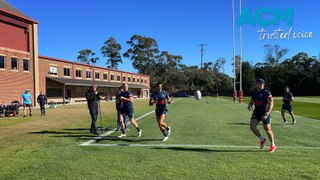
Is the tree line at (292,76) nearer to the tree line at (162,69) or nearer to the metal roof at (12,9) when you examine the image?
the tree line at (162,69)

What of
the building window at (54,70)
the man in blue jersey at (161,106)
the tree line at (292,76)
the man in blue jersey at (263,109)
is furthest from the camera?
the tree line at (292,76)

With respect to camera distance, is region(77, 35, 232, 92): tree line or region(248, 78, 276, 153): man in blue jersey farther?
region(77, 35, 232, 92): tree line

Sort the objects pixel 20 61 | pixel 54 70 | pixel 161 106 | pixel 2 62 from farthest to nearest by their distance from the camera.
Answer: pixel 54 70, pixel 20 61, pixel 2 62, pixel 161 106

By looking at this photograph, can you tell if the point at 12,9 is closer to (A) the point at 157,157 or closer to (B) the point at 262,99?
(A) the point at 157,157

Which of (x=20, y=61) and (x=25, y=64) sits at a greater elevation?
(x=20, y=61)

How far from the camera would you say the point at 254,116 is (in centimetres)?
878

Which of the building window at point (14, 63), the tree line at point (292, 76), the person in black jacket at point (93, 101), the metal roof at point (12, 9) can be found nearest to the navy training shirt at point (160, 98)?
the person in black jacket at point (93, 101)

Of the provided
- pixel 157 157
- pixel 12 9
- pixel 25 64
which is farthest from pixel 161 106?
pixel 12 9

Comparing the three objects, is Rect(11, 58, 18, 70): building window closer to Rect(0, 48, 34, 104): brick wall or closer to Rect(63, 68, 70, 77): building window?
Rect(0, 48, 34, 104): brick wall

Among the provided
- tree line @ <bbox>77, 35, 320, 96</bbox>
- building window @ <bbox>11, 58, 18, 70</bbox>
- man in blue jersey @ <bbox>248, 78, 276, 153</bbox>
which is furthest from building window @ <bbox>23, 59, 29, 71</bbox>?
tree line @ <bbox>77, 35, 320, 96</bbox>

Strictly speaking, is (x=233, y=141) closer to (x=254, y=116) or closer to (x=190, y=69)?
(x=254, y=116)

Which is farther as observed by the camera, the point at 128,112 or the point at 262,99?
the point at 128,112

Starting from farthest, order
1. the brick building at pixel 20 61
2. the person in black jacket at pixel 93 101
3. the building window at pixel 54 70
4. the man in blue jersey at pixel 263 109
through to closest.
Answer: the building window at pixel 54 70 < the brick building at pixel 20 61 < the person in black jacket at pixel 93 101 < the man in blue jersey at pixel 263 109

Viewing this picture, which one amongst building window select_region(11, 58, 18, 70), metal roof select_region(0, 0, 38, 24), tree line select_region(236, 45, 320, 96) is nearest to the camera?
building window select_region(11, 58, 18, 70)
